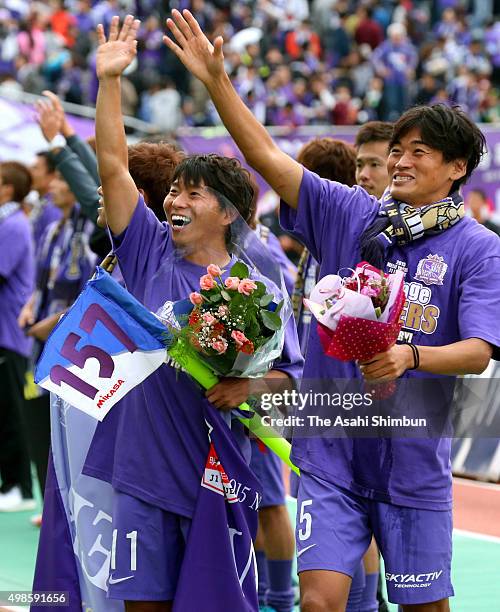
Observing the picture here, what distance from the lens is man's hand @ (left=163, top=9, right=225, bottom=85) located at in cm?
406

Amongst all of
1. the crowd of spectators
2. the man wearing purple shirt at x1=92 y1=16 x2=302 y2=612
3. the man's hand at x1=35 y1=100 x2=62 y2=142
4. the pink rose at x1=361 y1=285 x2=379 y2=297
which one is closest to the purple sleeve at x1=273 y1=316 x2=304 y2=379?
the man wearing purple shirt at x1=92 y1=16 x2=302 y2=612

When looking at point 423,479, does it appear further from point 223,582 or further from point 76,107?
point 76,107

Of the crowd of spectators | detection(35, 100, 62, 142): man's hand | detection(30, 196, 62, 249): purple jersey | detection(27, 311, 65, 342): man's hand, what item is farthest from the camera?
the crowd of spectators

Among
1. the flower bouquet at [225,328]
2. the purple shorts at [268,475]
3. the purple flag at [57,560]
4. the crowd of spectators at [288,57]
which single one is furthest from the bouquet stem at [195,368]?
the crowd of spectators at [288,57]

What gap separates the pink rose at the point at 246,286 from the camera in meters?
4.00

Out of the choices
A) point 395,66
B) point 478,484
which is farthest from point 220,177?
point 395,66

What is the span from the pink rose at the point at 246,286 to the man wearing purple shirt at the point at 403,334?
32 cm

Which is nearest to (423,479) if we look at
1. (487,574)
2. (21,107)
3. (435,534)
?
(435,534)

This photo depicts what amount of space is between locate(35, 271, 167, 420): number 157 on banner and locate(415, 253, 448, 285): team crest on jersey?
0.92m

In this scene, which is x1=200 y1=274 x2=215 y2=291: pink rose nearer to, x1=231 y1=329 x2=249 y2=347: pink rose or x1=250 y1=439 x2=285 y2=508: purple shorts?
x1=231 y1=329 x2=249 y2=347: pink rose

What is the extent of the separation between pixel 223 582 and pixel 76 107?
14.5 meters

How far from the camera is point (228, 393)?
413 centimetres

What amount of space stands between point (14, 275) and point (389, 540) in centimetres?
561

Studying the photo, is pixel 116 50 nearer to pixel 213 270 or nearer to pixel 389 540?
pixel 213 270
